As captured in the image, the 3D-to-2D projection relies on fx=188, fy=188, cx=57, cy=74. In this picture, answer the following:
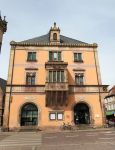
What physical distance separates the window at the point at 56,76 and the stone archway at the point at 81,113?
511cm

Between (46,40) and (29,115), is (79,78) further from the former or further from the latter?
(29,115)

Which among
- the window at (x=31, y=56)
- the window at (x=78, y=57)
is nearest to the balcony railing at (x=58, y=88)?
the window at (x=78, y=57)

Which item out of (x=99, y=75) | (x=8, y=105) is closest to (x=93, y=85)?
(x=99, y=75)

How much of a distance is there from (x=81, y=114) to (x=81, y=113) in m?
0.17

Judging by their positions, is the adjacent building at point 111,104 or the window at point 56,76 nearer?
the window at point 56,76

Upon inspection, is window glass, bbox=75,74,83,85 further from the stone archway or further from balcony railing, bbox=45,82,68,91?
the stone archway

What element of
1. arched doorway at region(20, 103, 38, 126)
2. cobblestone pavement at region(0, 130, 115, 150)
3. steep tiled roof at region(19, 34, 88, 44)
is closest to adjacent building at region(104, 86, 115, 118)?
steep tiled roof at region(19, 34, 88, 44)

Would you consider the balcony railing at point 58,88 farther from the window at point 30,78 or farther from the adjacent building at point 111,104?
the adjacent building at point 111,104

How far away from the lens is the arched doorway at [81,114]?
30.5 m

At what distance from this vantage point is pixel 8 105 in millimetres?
29328

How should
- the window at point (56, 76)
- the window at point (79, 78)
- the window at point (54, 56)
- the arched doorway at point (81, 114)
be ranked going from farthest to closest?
the window at point (54, 56) → the window at point (79, 78) → the arched doorway at point (81, 114) → the window at point (56, 76)

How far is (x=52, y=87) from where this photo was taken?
96.5ft

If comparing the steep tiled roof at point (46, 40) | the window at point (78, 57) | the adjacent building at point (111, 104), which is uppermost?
the steep tiled roof at point (46, 40)

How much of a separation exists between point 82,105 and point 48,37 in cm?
1504
